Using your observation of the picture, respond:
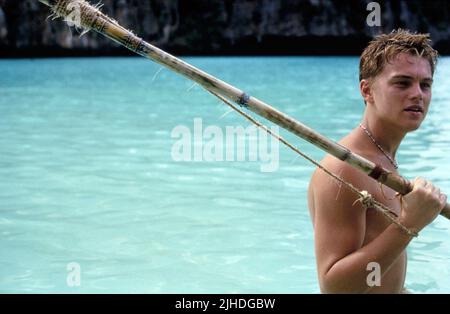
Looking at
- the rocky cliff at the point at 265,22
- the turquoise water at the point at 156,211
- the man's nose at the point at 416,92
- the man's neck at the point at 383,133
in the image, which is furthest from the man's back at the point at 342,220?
the rocky cliff at the point at 265,22

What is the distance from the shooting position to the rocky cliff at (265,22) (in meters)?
38.1

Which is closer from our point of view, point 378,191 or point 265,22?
point 378,191

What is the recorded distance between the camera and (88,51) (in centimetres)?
3669

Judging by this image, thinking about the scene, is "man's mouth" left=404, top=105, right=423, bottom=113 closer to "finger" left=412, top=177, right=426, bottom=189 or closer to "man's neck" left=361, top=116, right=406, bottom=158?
"man's neck" left=361, top=116, right=406, bottom=158

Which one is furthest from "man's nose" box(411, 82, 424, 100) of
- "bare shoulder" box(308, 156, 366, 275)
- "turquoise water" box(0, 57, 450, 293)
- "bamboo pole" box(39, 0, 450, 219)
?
"turquoise water" box(0, 57, 450, 293)

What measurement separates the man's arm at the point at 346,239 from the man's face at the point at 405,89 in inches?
9.4

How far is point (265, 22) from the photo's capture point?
3931 cm

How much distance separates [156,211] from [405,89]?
4.15 metres

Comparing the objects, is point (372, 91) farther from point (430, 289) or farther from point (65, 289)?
point (65, 289)

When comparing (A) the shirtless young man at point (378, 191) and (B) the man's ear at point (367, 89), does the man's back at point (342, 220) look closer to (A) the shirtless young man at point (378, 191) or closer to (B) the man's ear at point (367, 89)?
(A) the shirtless young man at point (378, 191)

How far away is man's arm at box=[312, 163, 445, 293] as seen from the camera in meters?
1.86

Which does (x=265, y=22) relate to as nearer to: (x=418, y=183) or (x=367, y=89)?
(x=367, y=89)

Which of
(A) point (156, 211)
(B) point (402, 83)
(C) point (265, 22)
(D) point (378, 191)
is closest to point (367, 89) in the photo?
(B) point (402, 83)

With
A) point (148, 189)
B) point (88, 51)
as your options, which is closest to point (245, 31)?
point (88, 51)
